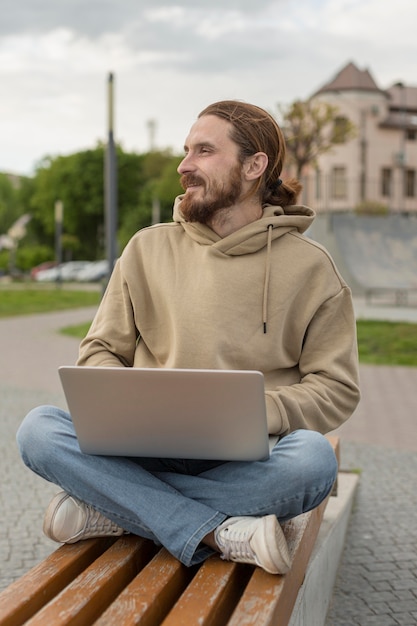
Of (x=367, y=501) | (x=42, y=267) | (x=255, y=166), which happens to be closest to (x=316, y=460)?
(x=255, y=166)

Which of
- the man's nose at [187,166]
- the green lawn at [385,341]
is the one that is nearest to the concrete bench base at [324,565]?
the man's nose at [187,166]

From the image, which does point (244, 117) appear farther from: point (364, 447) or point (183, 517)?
point (364, 447)

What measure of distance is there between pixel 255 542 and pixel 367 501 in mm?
2603

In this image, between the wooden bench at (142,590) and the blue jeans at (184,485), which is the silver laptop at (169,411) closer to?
the blue jeans at (184,485)

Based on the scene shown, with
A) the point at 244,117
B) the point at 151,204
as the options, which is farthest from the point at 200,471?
the point at 151,204

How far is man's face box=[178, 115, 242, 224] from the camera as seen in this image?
2752 mm

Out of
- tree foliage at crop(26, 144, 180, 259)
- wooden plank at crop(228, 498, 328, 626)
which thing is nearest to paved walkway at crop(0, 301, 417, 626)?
wooden plank at crop(228, 498, 328, 626)

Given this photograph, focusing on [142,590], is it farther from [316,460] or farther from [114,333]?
[114,333]

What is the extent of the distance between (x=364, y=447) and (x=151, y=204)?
5682 cm

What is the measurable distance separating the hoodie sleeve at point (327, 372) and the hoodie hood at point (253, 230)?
27 cm

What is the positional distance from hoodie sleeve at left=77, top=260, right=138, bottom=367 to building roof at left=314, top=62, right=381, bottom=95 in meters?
54.6

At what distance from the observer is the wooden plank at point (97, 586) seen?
1905 mm

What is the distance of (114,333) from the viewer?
111 inches

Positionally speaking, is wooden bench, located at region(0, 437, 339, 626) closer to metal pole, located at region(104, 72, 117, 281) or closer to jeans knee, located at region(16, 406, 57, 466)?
jeans knee, located at region(16, 406, 57, 466)
